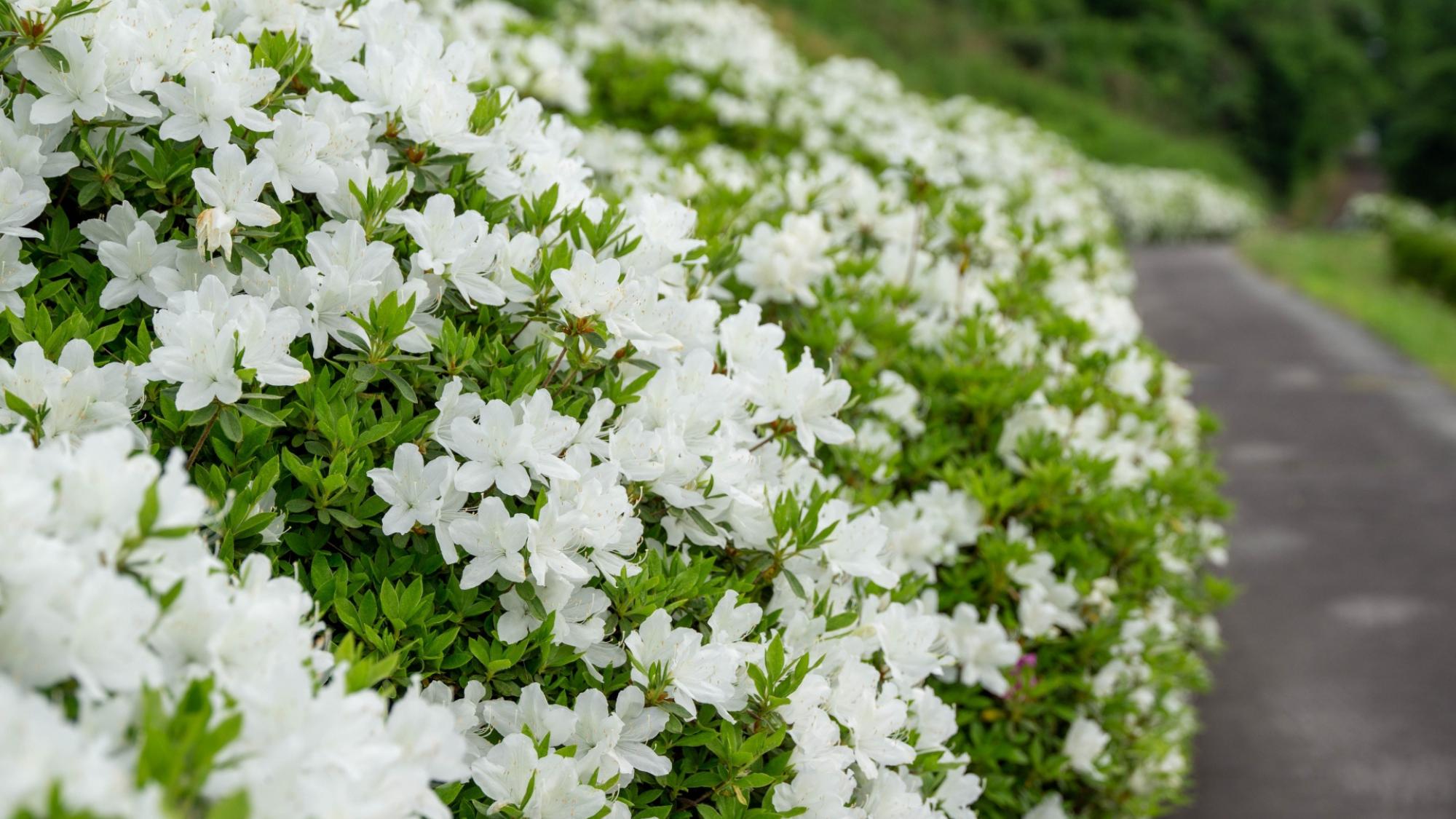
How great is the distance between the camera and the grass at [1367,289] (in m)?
11.1

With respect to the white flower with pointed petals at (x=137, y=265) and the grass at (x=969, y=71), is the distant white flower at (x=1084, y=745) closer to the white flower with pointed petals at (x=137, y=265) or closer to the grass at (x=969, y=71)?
the white flower with pointed petals at (x=137, y=265)

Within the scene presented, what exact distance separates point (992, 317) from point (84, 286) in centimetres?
237

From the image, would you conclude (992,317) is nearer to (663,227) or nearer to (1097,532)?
(1097,532)

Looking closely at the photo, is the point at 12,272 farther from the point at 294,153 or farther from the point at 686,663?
the point at 686,663

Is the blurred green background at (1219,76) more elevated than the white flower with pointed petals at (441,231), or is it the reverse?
the white flower with pointed petals at (441,231)

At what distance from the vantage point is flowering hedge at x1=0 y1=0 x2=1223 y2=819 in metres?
1.07

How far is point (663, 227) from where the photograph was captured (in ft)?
6.58

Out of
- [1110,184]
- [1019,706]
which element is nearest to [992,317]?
[1019,706]

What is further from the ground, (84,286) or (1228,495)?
(84,286)

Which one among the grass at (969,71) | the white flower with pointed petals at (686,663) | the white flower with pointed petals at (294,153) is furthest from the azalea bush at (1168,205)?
the white flower with pointed petals at (686,663)

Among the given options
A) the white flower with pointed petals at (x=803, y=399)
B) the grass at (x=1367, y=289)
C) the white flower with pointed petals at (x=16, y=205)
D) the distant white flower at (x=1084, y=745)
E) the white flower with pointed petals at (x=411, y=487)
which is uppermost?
the white flower with pointed petals at (x=16, y=205)

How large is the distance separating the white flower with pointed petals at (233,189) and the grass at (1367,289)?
10.5m

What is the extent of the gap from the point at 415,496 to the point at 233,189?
0.57 m

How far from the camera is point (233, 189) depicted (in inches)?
66.6
